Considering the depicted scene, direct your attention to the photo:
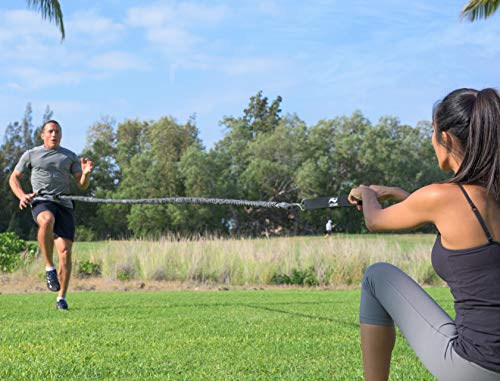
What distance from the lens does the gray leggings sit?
2320 millimetres

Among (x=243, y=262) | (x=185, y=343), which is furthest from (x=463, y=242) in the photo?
(x=243, y=262)

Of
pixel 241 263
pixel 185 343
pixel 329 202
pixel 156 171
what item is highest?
pixel 156 171

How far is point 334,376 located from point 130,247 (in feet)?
37.3

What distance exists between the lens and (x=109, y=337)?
199 inches

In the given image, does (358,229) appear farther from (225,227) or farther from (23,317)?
(23,317)

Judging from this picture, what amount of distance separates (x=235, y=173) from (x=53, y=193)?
3922 cm

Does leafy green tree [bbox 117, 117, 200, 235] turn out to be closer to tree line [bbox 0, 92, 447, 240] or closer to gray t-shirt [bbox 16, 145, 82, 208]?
tree line [bbox 0, 92, 447, 240]

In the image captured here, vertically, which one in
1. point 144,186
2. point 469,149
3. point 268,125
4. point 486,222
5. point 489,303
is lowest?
point 489,303

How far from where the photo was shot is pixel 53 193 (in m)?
7.45

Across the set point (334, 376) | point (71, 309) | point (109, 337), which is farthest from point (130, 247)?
point (334, 376)

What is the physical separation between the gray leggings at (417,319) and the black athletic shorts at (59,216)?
5344mm

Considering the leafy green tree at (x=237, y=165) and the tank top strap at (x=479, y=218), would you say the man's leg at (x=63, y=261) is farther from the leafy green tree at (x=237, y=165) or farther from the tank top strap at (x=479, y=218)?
the leafy green tree at (x=237, y=165)

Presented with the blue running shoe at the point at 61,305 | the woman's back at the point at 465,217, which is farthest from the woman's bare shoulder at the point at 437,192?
the blue running shoe at the point at 61,305

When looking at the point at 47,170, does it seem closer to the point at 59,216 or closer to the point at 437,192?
the point at 59,216
